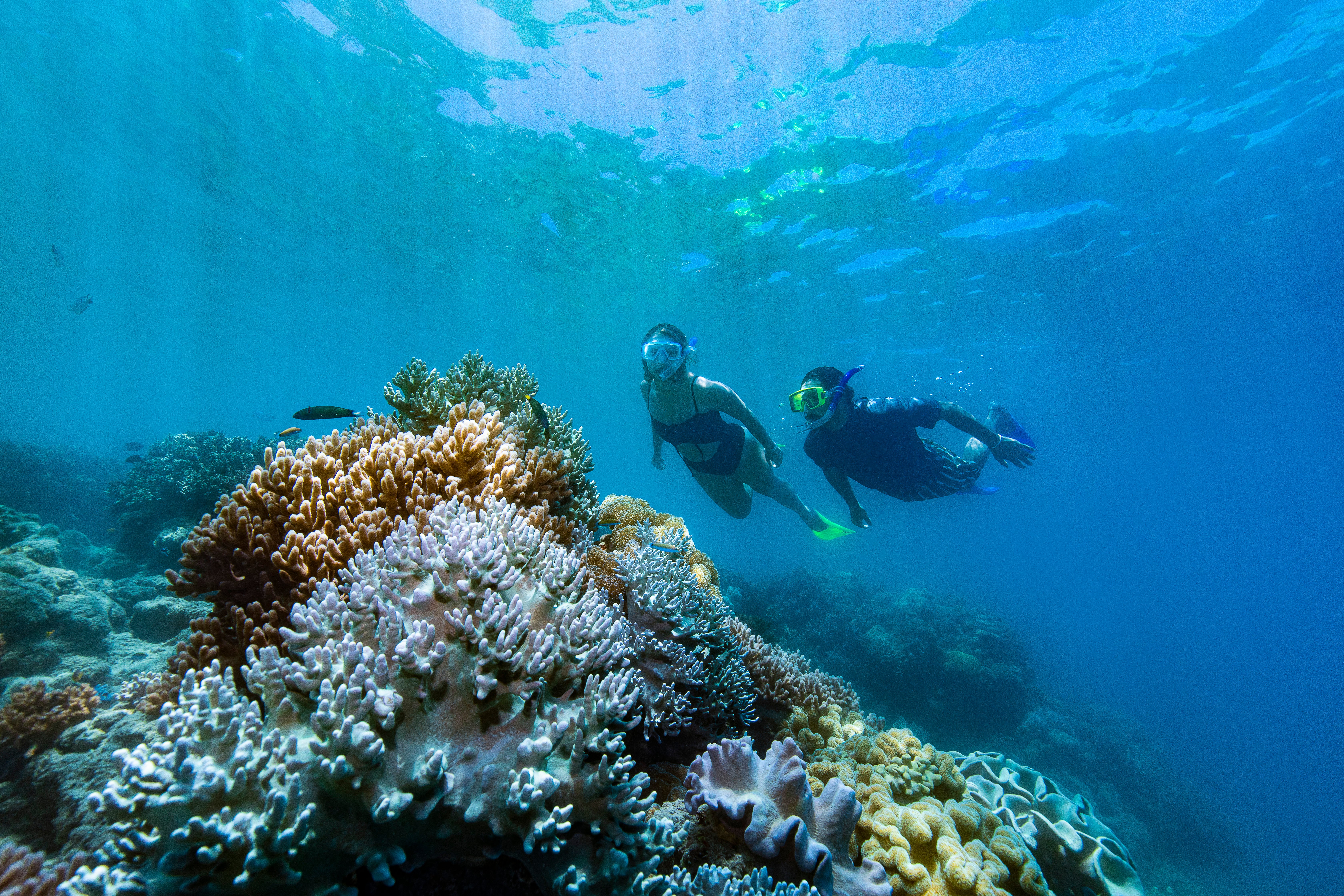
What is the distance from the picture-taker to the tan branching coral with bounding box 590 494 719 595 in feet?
14.5

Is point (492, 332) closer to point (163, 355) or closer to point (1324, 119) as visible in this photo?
point (1324, 119)

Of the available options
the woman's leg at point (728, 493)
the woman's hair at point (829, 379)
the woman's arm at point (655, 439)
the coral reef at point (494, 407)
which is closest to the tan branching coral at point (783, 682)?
the coral reef at point (494, 407)

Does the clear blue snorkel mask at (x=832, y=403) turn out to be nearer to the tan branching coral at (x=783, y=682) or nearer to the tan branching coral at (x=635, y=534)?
the tan branching coral at (x=635, y=534)

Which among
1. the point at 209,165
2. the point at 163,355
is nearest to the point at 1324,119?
the point at 209,165

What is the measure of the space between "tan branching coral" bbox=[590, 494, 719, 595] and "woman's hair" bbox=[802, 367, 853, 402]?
409 cm

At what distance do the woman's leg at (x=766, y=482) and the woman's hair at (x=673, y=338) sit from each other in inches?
85.6

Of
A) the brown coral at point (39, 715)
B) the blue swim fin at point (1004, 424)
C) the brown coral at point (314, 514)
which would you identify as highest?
the blue swim fin at point (1004, 424)

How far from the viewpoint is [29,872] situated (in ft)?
5.76

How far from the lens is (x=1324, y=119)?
15.9 meters

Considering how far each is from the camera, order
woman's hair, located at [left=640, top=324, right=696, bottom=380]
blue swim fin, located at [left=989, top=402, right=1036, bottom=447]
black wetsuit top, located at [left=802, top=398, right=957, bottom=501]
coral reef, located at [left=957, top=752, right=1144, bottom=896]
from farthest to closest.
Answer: blue swim fin, located at [left=989, top=402, right=1036, bottom=447] < black wetsuit top, located at [left=802, top=398, right=957, bottom=501] < woman's hair, located at [left=640, top=324, right=696, bottom=380] < coral reef, located at [left=957, top=752, right=1144, bottom=896]

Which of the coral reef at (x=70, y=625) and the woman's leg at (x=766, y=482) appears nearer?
the coral reef at (x=70, y=625)

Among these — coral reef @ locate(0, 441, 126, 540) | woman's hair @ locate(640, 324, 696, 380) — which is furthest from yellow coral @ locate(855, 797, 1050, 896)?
coral reef @ locate(0, 441, 126, 540)

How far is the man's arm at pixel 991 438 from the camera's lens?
367 inches

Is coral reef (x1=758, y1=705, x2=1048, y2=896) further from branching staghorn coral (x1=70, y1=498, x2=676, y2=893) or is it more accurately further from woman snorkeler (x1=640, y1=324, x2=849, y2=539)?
woman snorkeler (x1=640, y1=324, x2=849, y2=539)
